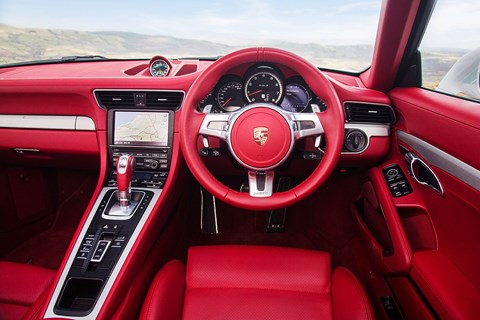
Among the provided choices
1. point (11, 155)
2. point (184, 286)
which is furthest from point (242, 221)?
point (11, 155)

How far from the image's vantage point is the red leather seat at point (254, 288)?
130cm

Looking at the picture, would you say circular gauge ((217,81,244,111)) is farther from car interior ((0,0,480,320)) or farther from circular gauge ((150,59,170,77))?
circular gauge ((150,59,170,77))

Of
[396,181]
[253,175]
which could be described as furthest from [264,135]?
[396,181]

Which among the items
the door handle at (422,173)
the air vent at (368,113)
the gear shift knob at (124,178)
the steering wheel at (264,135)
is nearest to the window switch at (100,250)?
the gear shift knob at (124,178)

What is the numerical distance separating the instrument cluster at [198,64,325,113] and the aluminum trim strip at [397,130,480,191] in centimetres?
42

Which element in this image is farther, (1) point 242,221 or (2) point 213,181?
(1) point 242,221

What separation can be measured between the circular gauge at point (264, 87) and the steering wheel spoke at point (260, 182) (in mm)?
337

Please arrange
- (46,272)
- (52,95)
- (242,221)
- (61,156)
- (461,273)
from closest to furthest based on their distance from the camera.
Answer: (461,273)
(46,272)
(52,95)
(61,156)
(242,221)

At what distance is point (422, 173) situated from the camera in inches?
64.6

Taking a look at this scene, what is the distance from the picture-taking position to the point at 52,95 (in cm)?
185

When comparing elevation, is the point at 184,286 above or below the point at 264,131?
below

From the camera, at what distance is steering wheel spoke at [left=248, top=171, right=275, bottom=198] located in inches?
56.6

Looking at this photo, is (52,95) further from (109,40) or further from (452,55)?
(452,55)

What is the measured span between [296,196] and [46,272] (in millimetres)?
1028
